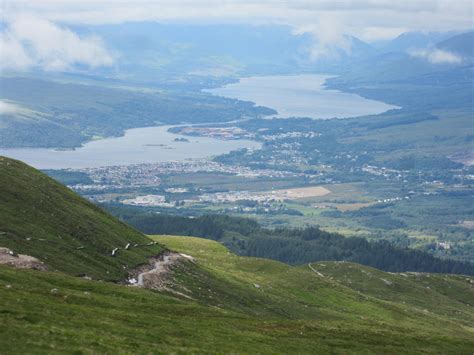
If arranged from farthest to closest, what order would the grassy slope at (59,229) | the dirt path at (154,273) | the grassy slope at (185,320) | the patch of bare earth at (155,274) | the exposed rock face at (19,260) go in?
the dirt path at (154,273)
the patch of bare earth at (155,274)
the grassy slope at (59,229)
the exposed rock face at (19,260)
the grassy slope at (185,320)

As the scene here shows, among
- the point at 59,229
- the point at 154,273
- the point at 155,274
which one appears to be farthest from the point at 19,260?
the point at 154,273

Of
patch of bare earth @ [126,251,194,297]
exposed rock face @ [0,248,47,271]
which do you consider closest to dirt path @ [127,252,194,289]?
patch of bare earth @ [126,251,194,297]

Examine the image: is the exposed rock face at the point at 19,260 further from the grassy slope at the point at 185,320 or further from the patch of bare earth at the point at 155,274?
the patch of bare earth at the point at 155,274

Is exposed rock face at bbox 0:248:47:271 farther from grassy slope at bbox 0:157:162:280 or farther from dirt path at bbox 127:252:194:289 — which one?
dirt path at bbox 127:252:194:289

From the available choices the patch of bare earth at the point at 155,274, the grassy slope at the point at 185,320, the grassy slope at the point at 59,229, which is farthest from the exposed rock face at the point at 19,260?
the patch of bare earth at the point at 155,274

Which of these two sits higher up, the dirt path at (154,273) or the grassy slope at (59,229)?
the grassy slope at (59,229)

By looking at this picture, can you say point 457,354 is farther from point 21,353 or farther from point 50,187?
point 50,187

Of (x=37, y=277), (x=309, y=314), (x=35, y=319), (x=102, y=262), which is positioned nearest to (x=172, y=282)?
(x=102, y=262)

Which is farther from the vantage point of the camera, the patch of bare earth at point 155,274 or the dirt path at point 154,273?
the dirt path at point 154,273
